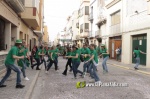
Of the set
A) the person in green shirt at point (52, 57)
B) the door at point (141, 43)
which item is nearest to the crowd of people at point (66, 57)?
the person in green shirt at point (52, 57)

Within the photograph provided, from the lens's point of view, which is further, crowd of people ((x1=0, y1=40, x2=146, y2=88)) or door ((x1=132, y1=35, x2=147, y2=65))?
door ((x1=132, y1=35, x2=147, y2=65))

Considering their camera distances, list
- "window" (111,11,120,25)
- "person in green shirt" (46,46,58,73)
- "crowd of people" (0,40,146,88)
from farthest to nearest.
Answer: "window" (111,11,120,25), "person in green shirt" (46,46,58,73), "crowd of people" (0,40,146,88)

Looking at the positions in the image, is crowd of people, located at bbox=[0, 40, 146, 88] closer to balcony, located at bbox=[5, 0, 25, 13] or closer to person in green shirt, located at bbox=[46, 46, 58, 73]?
person in green shirt, located at bbox=[46, 46, 58, 73]

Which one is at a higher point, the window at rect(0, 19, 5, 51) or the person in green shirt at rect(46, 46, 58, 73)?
the window at rect(0, 19, 5, 51)

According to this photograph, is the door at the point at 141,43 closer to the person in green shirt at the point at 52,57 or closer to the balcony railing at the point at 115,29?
the balcony railing at the point at 115,29

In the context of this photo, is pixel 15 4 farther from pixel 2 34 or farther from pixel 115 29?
pixel 115 29

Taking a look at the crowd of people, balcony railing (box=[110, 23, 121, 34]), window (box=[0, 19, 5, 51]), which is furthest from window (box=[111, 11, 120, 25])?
window (box=[0, 19, 5, 51])

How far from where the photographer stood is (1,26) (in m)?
13.2

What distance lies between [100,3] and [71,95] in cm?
2843

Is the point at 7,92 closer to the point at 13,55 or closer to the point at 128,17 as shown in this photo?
the point at 13,55

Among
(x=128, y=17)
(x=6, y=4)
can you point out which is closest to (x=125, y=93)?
(x=6, y=4)

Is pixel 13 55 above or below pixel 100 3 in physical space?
below

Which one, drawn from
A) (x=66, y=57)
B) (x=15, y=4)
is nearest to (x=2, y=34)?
(x=15, y=4)

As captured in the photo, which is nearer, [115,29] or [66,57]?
[66,57]
